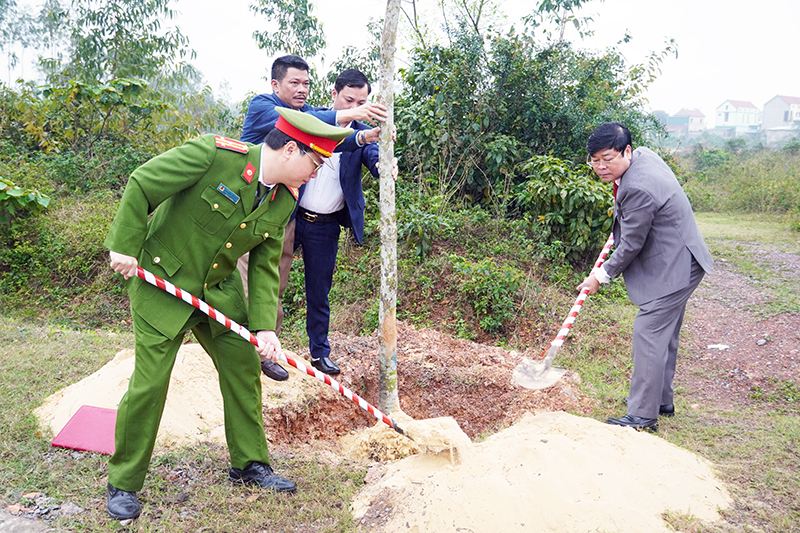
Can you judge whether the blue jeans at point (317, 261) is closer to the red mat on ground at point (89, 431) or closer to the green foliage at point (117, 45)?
the red mat on ground at point (89, 431)

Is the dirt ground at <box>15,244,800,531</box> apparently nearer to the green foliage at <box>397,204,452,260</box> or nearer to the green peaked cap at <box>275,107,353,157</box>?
the green foliage at <box>397,204,452,260</box>

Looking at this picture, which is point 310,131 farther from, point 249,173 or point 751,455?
point 751,455

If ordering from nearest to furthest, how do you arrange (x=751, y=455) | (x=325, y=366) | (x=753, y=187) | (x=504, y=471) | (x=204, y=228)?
1. (x=204, y=228)
2. (x=504, y=471)
3. (x=751, y=455)
4. (x=325, y=366)
5. (x=753, y=187)

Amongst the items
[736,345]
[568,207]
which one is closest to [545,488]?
[736,345]

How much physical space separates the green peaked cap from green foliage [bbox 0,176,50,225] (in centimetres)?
630

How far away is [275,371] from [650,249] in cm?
266

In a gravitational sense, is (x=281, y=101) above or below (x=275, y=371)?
above

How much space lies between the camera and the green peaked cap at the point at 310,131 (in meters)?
2.44

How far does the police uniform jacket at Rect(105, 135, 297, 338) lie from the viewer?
96.9 inches

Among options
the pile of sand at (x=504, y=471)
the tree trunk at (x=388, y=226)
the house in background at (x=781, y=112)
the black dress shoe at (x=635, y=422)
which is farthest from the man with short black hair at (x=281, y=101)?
the house in background at (x=781, y=112)

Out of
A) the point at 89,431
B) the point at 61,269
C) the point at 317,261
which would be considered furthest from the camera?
the point at 61,269

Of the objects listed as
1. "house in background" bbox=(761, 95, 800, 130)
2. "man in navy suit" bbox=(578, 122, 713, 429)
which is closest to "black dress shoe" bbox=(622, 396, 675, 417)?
"man in navy suit" bbox=(578, 122, 713, 429)

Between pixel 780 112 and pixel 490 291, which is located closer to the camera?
pixel 490 291

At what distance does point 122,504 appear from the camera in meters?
2.50
